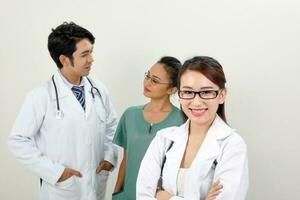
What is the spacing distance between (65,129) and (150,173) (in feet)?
2.16

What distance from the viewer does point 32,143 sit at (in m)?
2.19

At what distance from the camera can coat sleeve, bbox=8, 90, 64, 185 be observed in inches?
84.7

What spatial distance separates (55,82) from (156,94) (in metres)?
0.57

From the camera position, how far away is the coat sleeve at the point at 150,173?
1.74 metres

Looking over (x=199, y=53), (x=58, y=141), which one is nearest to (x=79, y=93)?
(x=58, y=141)

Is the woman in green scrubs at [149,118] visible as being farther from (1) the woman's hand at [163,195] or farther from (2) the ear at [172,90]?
(1) the woman's hand at [163,195]

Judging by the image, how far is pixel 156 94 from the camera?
2.16 m

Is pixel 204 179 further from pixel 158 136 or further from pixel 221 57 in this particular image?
pixel 221 57

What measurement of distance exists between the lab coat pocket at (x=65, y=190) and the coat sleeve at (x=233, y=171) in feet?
2.96

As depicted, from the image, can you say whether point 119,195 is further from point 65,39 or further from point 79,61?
point 65,39

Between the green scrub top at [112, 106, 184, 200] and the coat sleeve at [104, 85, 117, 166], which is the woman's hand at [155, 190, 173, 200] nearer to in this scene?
the green scrub top at [112, 106, 184, 200]

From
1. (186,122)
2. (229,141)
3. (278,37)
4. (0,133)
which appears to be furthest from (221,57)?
(0,133)

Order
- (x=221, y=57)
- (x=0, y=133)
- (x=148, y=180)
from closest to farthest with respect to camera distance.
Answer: (x=148, y=180), (x=221, y=57), (x=0, y=133)

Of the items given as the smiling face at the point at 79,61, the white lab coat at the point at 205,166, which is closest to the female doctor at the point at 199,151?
the white lab coat at the point at 205,166
